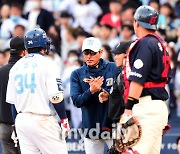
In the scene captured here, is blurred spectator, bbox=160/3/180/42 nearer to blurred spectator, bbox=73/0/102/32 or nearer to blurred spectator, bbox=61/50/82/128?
blurred spectator, bbox=73/0/102/32

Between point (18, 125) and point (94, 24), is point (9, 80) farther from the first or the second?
point (94, 24)

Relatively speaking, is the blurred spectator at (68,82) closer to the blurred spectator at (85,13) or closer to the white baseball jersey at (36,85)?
the blurred spectator at (85,13)

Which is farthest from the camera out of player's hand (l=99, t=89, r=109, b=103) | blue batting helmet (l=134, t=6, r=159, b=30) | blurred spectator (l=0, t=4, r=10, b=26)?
blurred spectator (l=0, t=4, r=10, b=26)

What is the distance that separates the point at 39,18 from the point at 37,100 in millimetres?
7789

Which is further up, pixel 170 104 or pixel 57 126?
pixel 57 126

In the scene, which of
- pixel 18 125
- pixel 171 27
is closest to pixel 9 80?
pixel 18 125

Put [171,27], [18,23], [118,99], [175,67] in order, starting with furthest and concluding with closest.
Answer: [18,23]
[171,27]
[175,67]
[118,99]

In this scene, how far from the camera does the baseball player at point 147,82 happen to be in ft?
26.3

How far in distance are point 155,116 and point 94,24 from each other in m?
7.90

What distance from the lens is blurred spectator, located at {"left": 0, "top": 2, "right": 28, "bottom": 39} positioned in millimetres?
16156

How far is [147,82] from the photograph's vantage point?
815 centimetres

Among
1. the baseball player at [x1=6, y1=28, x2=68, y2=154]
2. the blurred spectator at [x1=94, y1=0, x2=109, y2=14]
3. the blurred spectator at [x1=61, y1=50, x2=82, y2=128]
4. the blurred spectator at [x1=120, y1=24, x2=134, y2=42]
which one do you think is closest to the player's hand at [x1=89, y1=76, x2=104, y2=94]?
the baseball player at [x1=6, y1=28, x2=68, y2=154]

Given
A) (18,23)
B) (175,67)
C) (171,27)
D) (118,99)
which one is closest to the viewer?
(118,99)

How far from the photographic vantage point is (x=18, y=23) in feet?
53.3
